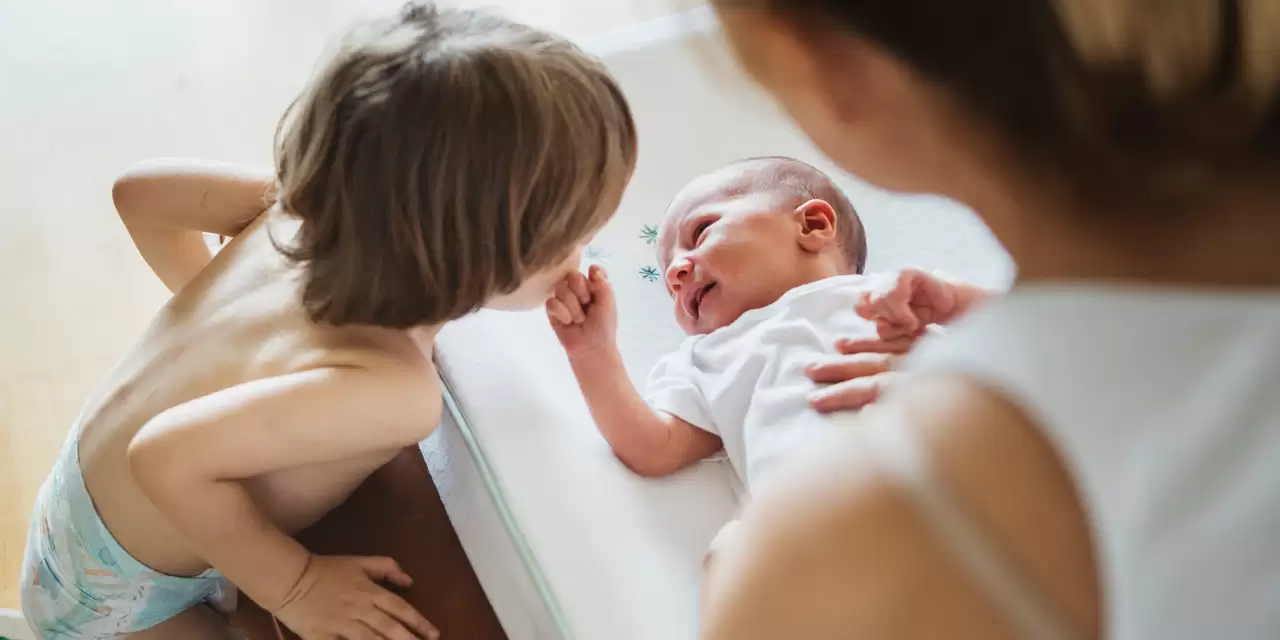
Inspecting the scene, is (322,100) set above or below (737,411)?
above

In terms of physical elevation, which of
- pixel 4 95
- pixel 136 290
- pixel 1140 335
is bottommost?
pixel 136 290

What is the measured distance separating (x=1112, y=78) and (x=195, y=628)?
2.91ft

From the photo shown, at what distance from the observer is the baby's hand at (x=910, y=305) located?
860mm

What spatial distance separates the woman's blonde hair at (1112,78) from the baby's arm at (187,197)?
0.60 meters

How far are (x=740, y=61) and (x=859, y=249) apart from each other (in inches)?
27.3

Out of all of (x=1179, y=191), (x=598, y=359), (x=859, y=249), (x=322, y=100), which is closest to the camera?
(x=1179, y=191)

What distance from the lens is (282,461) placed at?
2.31 feet

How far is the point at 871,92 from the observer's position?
1.23 ft

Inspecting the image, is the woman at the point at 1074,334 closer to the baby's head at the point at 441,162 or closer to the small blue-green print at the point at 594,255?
the baby's head at the point at 441,162

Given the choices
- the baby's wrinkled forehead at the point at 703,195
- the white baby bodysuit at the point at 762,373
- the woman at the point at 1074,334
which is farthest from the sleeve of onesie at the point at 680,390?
the woman at the point at 1074,334

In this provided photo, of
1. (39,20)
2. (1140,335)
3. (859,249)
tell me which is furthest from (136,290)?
(1140,335)

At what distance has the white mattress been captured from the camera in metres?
0.73

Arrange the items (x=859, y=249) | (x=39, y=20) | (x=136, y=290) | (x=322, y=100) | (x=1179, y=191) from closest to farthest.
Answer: (x=1179, y=191)
(x=322, y=100)
(x=859, y=249)
(x=136, y=290)
(x=39, y=20)

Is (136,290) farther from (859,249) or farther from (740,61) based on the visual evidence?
(740,61)
